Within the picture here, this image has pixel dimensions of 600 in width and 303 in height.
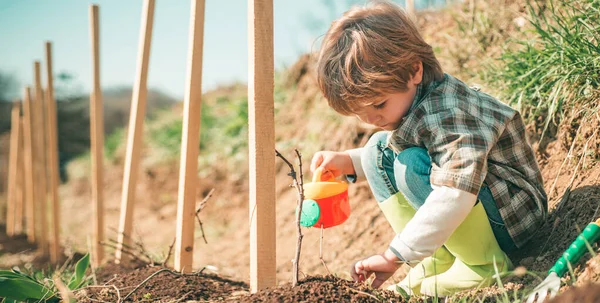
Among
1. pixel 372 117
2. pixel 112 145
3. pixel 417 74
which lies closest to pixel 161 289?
pixel 372 117

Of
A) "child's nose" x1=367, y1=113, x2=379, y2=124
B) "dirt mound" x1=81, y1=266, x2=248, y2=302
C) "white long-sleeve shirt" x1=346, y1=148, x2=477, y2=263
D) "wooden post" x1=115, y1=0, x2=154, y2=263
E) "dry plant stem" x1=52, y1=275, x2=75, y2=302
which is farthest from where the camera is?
"wooden post" x1=115, y1=0, x2=154, y2=263

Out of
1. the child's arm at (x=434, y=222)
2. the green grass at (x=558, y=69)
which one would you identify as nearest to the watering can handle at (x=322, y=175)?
the child's arm at (x=434, y=222)

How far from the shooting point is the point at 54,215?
4875mm

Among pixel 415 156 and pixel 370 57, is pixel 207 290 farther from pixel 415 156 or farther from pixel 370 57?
pixel 370 57

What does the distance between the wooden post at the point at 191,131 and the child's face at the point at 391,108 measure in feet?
2.55

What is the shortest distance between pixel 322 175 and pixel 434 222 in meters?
0.58

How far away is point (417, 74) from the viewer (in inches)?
76.9

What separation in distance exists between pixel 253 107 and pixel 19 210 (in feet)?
21.8

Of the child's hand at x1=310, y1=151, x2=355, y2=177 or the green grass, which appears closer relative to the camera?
the child's hand at x1=310, y1=151, x2=355, y2=177

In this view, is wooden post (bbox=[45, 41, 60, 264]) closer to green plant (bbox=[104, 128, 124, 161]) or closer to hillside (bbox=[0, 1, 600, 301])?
hillside (bbox=[0, 1, 600, 301])

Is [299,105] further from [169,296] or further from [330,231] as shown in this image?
[169,296]

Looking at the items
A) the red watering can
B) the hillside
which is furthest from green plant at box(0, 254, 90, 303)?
the red watering can

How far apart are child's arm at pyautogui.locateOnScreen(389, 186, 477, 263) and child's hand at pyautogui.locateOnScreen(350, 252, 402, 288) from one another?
4cm

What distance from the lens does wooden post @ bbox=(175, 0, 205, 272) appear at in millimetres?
2355
